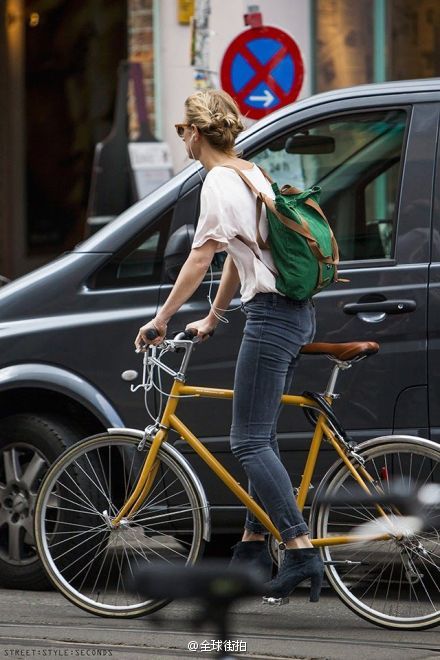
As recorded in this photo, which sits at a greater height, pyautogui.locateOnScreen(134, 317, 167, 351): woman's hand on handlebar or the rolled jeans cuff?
pyautogui.locateOnScreen(134, 317, 167, 351): woman's hand on handlebar

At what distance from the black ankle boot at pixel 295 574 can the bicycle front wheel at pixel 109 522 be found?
0.34m

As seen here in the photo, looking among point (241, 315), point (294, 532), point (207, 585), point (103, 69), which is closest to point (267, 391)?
point (294, 532)

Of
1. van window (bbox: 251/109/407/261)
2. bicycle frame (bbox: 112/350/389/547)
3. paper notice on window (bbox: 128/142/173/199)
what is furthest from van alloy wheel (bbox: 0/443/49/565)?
paper notice on window (bbox: 128/142/173/199)

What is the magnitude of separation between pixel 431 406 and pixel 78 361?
1345 mm

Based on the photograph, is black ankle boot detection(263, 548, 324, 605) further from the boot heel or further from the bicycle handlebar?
the bicycle handlebar

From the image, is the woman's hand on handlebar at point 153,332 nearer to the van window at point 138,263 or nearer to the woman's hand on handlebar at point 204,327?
the woman's hand on handlebar at point 204,327

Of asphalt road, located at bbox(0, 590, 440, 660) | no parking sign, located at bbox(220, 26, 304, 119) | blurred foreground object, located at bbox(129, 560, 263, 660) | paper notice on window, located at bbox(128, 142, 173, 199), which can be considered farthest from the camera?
paper notice on window, located at bbox(128, 142, 173, 199)

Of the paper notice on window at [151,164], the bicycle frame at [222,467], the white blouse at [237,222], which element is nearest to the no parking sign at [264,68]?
the paper notice on window at [151,164]

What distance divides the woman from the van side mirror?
0.54 meters

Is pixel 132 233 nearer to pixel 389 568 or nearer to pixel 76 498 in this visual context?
pixel 76 498

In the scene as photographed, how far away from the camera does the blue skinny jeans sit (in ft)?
15.7

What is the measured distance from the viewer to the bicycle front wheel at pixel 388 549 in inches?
189

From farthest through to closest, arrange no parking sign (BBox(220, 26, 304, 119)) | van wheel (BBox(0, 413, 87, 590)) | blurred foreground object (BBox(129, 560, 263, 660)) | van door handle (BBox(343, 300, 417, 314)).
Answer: no parking sign (BBox(220, 26, 304, 119)) < van wheel (BBox(0, 413, 87, 590)) < van door handle (BBox(343, 300, 417, 314)) < blurred foreground object (BBox(129, 560, 263, 660))

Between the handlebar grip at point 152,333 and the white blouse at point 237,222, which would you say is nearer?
the white blouse at point 237,222
